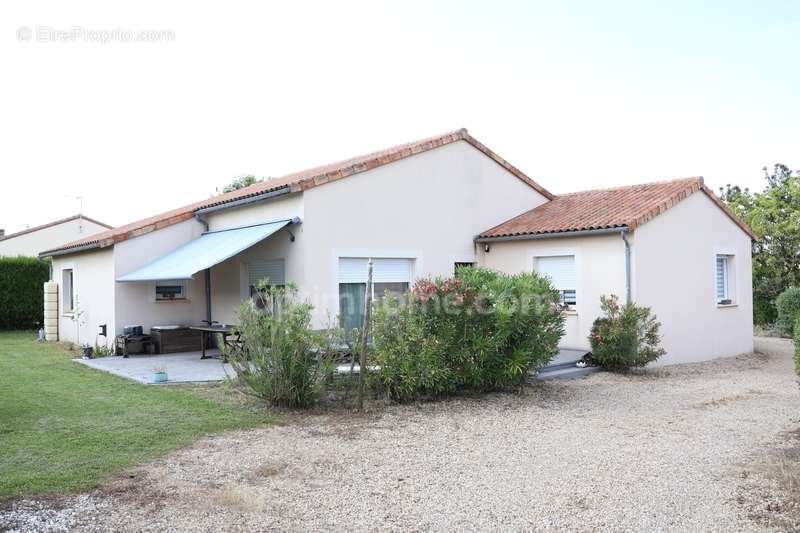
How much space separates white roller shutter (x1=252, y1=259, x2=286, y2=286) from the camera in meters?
17.9

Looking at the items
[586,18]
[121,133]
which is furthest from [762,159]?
[121,133]

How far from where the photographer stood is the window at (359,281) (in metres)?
17.6

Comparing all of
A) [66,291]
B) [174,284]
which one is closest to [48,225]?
[66,291]

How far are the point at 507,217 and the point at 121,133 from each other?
40.0 ft

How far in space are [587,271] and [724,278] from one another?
242 inches

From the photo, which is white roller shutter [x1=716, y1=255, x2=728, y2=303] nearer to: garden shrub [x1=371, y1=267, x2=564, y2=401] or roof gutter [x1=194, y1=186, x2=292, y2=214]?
garden shrub [x1=371, y1=267, x2=564, y2=401]

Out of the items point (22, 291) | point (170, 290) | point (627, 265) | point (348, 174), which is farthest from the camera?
point (22, 291)

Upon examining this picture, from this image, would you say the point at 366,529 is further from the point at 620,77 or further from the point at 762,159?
the point at 762,159

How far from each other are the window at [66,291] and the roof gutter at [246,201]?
291 inches

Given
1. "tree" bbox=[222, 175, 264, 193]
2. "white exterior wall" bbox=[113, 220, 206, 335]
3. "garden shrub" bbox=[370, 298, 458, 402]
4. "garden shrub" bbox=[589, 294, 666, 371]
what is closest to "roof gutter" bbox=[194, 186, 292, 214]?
"white exterior wall" bbox=[113, 220, 206, 335]

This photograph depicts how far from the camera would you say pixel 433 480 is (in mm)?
7516

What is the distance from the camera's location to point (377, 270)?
1820 cm

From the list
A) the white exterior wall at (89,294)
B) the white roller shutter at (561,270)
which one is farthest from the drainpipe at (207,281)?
the white roller shutter at (561,270)

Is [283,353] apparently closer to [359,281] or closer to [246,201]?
[359,281]
